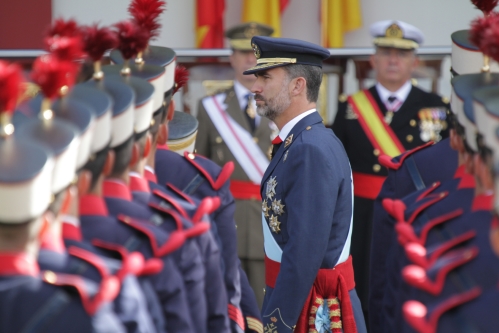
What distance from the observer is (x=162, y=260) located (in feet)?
8.33

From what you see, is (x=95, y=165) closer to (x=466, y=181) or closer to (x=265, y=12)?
(x=466, y=181)

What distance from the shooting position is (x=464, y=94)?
2.62 m

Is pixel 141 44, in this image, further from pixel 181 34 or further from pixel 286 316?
pixel 181 34

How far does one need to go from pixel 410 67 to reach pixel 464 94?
3269 mm

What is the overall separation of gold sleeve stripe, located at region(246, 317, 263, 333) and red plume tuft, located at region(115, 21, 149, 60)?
3.76 feet

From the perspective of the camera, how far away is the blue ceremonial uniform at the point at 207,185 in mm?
3354

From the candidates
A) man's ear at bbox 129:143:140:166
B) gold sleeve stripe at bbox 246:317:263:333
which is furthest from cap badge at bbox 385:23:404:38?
man's ear at bbox 129:143:140:166

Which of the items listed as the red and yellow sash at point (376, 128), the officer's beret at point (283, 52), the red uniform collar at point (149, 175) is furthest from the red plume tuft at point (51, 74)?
the red and yellow sash at point (376, 128)

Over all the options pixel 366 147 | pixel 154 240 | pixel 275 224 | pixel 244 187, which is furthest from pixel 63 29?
pixel 366 147

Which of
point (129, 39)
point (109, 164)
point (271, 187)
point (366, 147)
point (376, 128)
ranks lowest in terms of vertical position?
point (366, 147)

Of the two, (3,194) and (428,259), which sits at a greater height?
(3,194)

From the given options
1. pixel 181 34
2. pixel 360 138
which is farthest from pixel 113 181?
pixel 181 34

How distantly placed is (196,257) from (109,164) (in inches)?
16.4

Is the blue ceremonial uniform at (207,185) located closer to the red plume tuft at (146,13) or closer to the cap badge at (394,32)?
the red plume tuft at (146,13)
